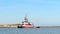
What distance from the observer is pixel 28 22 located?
407 ft

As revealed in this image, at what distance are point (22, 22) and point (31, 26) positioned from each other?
6.00m

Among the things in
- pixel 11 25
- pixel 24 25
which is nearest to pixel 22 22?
pixel 24 25

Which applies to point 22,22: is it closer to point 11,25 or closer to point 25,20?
point 25,20

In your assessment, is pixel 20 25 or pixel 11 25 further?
pixel 11 25

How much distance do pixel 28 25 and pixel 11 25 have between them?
51201 mm

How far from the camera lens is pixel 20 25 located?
13050 cm

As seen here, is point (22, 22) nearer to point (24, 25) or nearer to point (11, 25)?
point (24, 25)

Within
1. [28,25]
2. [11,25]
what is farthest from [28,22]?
[11,25]

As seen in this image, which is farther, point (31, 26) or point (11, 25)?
point (11, 25)

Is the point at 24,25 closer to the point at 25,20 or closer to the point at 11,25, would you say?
the point at 25,20

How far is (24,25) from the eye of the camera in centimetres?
12562

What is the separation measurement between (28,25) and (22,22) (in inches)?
191

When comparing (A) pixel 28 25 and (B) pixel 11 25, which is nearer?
(A) pixel 28 25

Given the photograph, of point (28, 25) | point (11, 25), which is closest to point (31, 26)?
point (28, 25)
